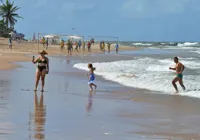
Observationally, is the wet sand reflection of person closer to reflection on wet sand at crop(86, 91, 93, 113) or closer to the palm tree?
reflection on wet sand at crop(86, 91, 93, 113)

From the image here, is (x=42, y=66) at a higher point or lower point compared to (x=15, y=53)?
higher

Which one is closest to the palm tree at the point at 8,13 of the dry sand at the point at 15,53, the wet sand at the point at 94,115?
the dry sand at the point at 15,53

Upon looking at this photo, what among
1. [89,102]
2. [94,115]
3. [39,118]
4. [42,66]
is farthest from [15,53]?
[39,118]

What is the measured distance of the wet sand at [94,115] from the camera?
7.80 meters

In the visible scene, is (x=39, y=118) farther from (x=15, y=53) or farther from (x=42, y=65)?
(x=15, y=53)

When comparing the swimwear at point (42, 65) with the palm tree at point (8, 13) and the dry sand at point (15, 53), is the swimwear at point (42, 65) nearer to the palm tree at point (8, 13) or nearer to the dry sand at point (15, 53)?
the dry sand at point (15, 53)

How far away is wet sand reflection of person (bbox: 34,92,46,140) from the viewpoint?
7.50 metres

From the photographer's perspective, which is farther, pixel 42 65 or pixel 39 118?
pixel 42 65

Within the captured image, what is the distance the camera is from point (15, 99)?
11867 mm

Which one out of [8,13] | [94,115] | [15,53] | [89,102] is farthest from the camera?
[8,13]

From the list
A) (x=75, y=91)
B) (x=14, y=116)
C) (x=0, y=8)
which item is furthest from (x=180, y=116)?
(x=0, y=8)

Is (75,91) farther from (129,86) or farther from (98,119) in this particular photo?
(98,119)

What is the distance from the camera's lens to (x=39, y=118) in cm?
905

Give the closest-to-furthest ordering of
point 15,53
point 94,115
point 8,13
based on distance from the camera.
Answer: point 94,115 < point 15,53 < point 8,13
